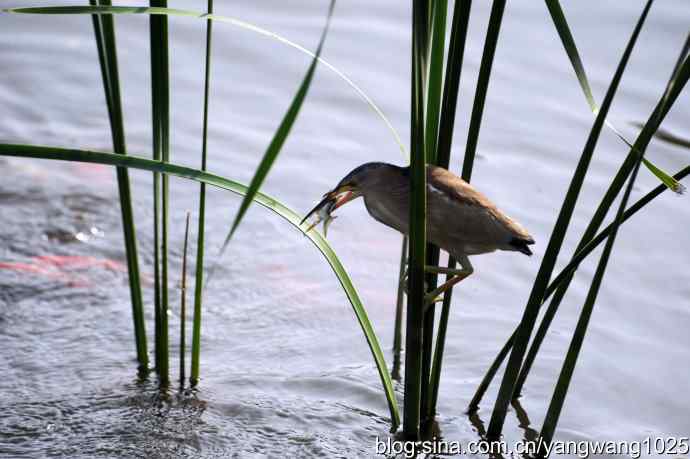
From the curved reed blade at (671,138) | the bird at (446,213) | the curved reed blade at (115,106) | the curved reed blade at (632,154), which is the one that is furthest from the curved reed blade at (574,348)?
the curved reed blade at (671,138)

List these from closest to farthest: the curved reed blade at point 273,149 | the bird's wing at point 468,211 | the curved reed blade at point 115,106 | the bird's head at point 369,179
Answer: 1. the curved reed blade at point 273,149
2. the bird's wing at point 468,211
3. the bird's head at point 369,179
4. the curved reed blade at point 115,106

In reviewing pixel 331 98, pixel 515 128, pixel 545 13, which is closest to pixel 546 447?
pixel 515 128

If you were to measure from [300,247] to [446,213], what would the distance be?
2.45 m

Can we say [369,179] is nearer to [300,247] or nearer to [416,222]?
[416,222]

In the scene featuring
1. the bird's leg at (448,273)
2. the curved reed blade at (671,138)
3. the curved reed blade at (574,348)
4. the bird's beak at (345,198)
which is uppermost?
the curved reed blade at (671,138)

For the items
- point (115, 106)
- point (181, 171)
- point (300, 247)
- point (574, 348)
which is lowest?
point (574, 348)

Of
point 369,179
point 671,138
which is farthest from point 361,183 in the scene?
point 671,138

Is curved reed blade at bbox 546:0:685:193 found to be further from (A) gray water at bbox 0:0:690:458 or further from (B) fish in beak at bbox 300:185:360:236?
(A) gray water at bbox 0:0:690:458

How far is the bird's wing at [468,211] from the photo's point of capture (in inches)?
99.2

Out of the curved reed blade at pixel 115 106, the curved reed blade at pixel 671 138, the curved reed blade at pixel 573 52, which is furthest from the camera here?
the curved reed blade at pixel 671 138

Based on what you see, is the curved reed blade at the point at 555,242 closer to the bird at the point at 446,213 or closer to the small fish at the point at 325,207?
the bird at the point at 446,213

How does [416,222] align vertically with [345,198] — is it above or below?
below

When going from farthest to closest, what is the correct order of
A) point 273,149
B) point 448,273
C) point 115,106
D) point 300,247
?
point 300,247
point 115,106
point 448,273
point 273,149

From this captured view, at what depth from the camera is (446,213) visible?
253cm
